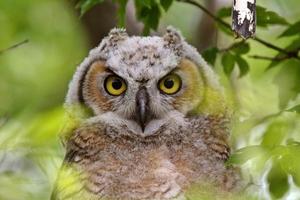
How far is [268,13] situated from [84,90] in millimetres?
712

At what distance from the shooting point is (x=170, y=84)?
3227mm

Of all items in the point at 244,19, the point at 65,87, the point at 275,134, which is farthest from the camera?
the point at 65,87

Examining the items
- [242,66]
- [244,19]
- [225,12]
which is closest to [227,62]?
[242,66]

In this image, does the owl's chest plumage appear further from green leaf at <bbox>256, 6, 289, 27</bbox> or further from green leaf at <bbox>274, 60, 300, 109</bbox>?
green leaf at <bbox>256, 6, 289, 27</bbox>

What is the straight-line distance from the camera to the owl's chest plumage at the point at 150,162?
289cm

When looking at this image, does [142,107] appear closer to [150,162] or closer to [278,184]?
[150,162]

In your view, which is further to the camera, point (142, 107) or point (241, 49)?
point (241, 49)

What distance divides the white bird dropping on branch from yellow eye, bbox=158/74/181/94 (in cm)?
105

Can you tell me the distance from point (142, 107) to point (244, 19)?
3.41 ft

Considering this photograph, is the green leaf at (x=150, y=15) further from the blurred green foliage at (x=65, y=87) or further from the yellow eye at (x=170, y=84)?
the yellow eye at (x=170, y=84)

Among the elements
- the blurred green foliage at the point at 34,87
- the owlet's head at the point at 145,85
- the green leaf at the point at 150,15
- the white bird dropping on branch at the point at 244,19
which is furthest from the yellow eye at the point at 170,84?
the white bird dropping on branch at the point at 244,19

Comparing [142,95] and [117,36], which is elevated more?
[117,36]

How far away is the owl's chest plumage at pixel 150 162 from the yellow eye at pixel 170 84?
0.15 meters

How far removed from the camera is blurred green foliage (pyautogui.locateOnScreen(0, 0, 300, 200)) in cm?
215
